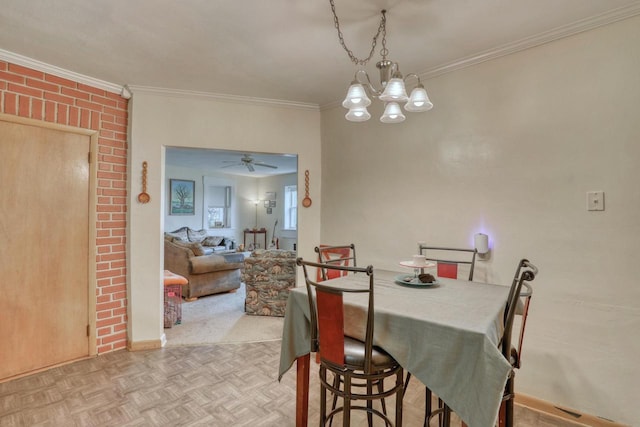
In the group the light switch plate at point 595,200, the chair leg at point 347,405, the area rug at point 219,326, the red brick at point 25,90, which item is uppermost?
the red brick at point 25,90

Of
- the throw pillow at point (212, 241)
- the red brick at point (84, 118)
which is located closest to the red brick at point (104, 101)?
the red brick at point (84, 118)

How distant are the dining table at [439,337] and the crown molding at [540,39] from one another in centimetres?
164

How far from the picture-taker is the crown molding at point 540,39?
72.9 inches

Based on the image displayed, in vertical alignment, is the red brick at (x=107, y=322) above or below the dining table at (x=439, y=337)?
below

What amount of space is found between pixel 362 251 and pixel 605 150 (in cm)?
193

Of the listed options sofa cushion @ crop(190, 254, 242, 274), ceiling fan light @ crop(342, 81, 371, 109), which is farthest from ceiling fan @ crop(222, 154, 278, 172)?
ceiling fan light @ crop(342, 81, 371, 109)

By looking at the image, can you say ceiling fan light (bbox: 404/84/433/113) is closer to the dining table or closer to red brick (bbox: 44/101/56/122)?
the dining table

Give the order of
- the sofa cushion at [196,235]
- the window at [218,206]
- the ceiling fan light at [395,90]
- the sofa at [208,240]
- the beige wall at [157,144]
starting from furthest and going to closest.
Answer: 1. the window at [218,206]
2. the sofa cushion at [196,235]
3. the sofa at [208,240]
4. the beige wall at [157,144]
5. the ceiling fan light at [395,90]

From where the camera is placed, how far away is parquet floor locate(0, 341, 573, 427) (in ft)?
6.38

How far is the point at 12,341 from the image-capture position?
2377mm

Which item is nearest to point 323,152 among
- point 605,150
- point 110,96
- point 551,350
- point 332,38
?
point 332,38

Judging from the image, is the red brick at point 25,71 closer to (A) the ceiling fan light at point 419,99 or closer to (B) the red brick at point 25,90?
(B) the red brick at point 25,90

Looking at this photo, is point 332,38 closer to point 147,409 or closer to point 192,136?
point 192,136

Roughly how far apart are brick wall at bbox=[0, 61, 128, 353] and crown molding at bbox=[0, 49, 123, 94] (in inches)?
1.4
